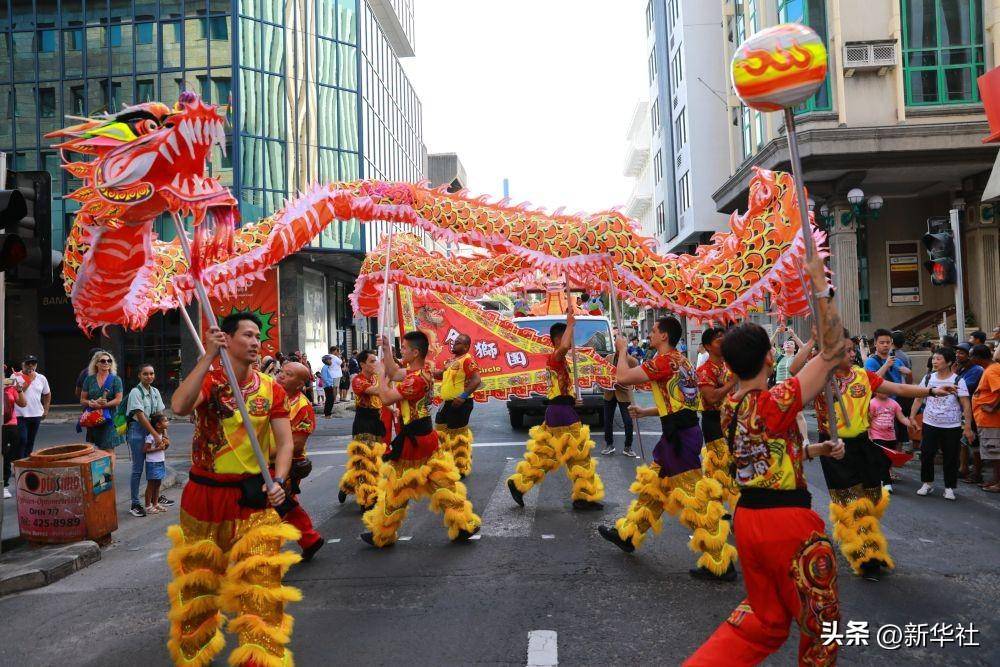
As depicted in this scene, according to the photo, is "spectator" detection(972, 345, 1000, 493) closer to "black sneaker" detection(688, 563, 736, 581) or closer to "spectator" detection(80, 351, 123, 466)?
"black sneaker" detection(688, 563, 736, 581)

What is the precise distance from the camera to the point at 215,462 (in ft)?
12.9

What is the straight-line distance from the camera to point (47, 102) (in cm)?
2592

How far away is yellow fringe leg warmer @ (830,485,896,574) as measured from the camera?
5.22 meters

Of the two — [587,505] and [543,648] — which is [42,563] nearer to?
[543,648]

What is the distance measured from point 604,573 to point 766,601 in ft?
8.57

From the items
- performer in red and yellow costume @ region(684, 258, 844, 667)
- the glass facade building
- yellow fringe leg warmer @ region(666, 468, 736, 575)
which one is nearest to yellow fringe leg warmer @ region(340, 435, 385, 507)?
yellow fringe leg warmer @ region(666, 468, 736, 575)

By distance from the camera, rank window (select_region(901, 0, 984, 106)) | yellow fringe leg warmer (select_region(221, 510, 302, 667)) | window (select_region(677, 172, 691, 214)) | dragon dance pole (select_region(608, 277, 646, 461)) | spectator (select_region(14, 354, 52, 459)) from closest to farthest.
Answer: yellow fringe leg warmer (select_region(221, 510, 302, 667)) < dragon dance pole (select_region(608, 277, 646, 461)) < spectator (select_region(14, 354, 52, 459)) < window (select_region(901, 0, 984, 106)) < window (select_region(677, 172, 691, 214))

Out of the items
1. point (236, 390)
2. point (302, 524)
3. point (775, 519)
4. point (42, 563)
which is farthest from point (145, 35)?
point (775, 519)

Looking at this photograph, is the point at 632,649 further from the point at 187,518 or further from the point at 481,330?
the point at 481,330

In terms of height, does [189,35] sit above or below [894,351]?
above

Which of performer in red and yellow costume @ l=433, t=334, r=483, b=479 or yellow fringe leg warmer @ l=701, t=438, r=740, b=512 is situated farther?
performer in red and yellow costume @ l=433, t=334, r=483, b=479

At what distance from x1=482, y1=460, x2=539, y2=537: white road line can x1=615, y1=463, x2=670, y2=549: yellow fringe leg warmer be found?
1.24 m

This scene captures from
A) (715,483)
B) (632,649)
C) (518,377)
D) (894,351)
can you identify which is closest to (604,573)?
(715,483)

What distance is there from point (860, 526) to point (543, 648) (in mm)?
2585
